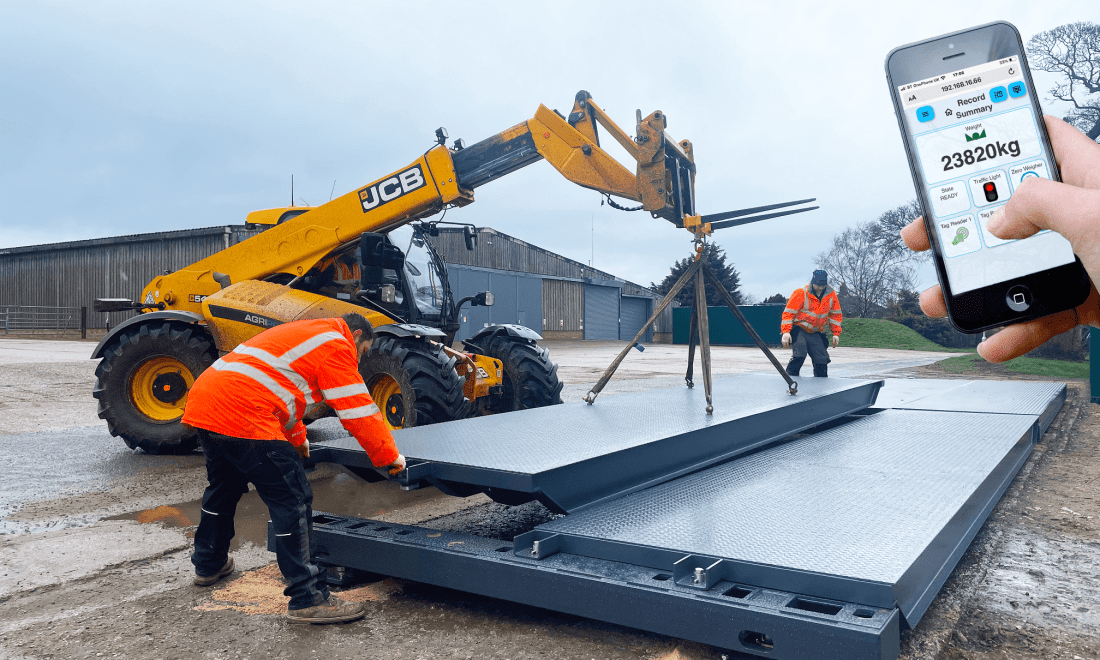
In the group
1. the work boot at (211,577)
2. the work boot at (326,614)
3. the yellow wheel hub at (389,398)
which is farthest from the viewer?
the yellow wheel hub at (389,398)

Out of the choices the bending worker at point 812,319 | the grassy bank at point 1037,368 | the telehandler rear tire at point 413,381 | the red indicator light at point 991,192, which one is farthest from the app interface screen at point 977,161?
the grassy bank at point 1037,368

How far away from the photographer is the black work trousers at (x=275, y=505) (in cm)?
299

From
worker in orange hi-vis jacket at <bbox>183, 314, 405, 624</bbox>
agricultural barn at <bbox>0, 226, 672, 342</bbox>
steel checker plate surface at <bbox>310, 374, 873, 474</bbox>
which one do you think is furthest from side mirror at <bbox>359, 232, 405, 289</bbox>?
agricultural barn at <bbox>0, 226, 672, 342</bbox>

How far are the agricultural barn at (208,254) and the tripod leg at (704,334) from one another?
681 inches

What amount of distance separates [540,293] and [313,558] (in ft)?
92.5

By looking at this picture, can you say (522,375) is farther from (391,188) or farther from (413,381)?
(391,188)

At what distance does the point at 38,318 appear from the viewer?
27.1 metres

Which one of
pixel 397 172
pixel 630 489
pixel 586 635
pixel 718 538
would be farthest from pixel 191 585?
pixel 397 172

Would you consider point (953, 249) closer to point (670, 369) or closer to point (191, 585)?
point (191, 585)

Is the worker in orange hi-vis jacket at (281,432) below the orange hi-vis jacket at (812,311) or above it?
below

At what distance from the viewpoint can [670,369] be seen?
17.4m

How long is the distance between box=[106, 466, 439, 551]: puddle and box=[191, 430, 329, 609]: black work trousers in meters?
0.67

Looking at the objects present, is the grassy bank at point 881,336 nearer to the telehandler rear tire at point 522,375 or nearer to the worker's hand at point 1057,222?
the telehandler rear tire at point 522,375

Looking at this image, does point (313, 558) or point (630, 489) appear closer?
point (313, 558)
